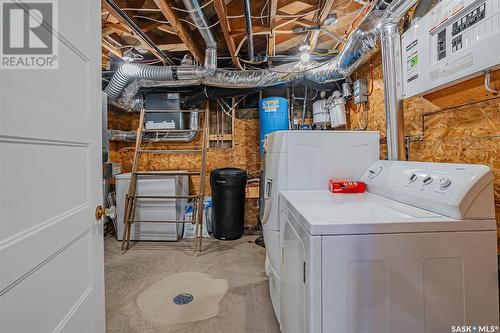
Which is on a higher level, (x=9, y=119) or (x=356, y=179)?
(x=9, y=119)

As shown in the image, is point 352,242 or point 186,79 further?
point 186,79

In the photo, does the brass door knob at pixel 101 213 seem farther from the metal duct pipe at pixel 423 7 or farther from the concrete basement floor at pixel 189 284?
the metal duct pipe at pixel 423 7

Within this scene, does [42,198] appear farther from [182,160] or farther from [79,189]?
[182,160]

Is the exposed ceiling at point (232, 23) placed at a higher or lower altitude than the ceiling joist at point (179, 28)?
higher

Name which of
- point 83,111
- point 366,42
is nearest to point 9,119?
point 83,111

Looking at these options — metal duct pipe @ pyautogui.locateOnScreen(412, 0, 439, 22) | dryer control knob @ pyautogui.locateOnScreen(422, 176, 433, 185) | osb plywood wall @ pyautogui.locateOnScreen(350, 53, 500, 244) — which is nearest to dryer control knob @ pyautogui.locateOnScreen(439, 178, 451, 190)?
dryer control knob @ pyautogui.locateOnScreen(422, 176, 433, 185)

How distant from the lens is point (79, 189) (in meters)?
0.89

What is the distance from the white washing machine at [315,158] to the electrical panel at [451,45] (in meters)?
0.42

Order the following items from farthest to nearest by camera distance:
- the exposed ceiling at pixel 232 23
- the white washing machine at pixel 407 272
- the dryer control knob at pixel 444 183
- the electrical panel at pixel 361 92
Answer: the electrical panel at pixel 361 92 < the exposed ceiling at pixel 232 23 < the dryer control knob at pixel 444 183 < the white washing machine at pixel 407 272

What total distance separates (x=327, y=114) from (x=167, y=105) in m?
2.17

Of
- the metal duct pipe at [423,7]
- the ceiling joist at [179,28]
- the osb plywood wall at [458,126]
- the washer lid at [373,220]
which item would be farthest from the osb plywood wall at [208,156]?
the washer lid at [373,220]

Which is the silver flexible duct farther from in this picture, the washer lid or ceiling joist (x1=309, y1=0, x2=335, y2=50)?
the washer lid
